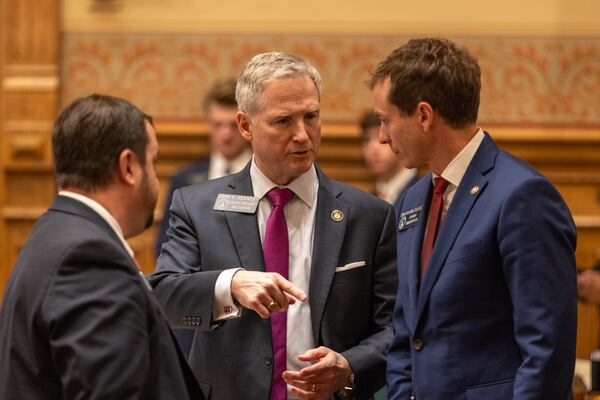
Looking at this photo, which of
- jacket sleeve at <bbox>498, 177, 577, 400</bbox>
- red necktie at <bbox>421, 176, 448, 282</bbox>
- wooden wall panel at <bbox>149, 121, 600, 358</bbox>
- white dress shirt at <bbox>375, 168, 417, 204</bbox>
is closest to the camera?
jacket sleeve at <bbox>498, 177, 577, 400</bbox>

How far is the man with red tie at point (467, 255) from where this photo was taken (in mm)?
2441

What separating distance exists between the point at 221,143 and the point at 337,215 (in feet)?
7.54

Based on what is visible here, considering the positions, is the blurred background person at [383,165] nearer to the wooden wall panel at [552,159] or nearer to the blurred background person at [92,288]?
the wooden wall panel at [552,159]

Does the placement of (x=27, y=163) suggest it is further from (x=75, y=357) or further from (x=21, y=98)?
(x=75, y=357)

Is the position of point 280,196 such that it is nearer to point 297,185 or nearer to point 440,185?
point 297,185

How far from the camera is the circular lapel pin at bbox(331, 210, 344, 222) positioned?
2887 millimetres

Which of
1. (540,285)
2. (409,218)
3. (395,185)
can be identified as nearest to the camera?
(540,285)

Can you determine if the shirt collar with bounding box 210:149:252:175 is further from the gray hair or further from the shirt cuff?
the shirt cuff

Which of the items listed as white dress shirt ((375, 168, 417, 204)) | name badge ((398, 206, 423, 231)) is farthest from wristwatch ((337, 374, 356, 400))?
white dress shirt ((375, 168, 417, 204))

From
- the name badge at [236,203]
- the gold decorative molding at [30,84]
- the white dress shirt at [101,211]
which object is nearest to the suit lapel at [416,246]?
the name badge at [236,203]

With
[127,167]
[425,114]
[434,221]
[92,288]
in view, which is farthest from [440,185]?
[92,288]

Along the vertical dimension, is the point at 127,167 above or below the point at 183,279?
above

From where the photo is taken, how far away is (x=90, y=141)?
86.8 inches

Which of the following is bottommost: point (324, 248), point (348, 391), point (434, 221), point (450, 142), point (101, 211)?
point (348, 391)
